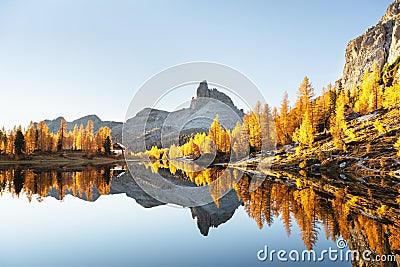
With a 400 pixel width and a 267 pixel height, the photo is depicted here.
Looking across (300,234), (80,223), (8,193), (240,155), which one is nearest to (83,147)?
(240,155)

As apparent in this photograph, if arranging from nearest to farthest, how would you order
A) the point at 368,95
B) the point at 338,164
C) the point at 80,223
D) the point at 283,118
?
the point at 80,223, the point at 338,164, the point at 283,118, the point at 368,95

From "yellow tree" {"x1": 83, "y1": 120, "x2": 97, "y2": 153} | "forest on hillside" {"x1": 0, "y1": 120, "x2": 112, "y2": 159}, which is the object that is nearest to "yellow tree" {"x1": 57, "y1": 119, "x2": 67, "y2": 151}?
"forest on hillside" {"x1": 0, "y1": 120, "x2": 112, "y2": 159}

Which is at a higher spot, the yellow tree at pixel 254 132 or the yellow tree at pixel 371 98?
the yellow tree at pixel 371 98

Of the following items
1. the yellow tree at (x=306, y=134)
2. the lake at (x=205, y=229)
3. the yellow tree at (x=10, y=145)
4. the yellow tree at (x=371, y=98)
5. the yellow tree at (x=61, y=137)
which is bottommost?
the lake at (x=205, y=229)

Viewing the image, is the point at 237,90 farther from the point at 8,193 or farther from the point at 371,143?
the point at 371,143

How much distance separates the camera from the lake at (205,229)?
15.1 metres

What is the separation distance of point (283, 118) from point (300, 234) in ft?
209

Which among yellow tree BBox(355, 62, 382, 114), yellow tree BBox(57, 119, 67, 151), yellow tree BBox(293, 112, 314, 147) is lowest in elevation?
yellow tree BBox(293, 112, 314, 147)

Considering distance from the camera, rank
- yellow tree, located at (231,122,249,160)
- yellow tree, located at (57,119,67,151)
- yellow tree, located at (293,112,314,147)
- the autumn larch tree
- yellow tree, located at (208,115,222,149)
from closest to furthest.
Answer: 1. yellow tree, located at (293,112,314,147)
2. yellow tree, located at (231,122,249,160)
3. yellow tree, located at (208,115,222,149)
4. the autumn larch tree
5. yellow tree, located at (57,119,67,151)

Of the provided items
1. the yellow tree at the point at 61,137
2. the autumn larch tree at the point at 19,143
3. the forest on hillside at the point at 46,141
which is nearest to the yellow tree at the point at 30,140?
the forest on hillside at the point at 46,141

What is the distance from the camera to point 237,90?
108 feet

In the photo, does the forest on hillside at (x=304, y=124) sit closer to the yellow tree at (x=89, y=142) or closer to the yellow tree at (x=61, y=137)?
the yellow tree at (x=89, y=142)

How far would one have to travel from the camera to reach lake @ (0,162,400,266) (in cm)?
1512

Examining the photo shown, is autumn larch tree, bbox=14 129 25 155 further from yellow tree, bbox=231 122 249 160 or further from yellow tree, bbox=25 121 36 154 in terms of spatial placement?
yellow tree, bbox=231 122 249 160
